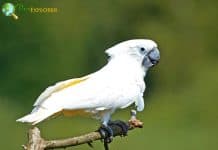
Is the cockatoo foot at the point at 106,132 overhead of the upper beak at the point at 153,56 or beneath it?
beneath

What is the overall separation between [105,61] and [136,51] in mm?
2240

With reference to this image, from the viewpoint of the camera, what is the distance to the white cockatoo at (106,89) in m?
1.43

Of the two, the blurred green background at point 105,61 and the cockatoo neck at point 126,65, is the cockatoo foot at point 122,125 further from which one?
the blurred green background at point 105,61

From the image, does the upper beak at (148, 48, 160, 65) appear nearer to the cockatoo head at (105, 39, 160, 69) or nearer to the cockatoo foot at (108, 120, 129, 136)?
the cockatoo head at (105, 39, 160, 69)

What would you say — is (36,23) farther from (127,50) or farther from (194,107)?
(127,50)

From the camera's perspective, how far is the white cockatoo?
143 cm

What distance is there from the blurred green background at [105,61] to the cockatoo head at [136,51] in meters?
2.00

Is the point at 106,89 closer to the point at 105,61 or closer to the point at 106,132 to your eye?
the point at 106,132

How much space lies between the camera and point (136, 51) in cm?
164
